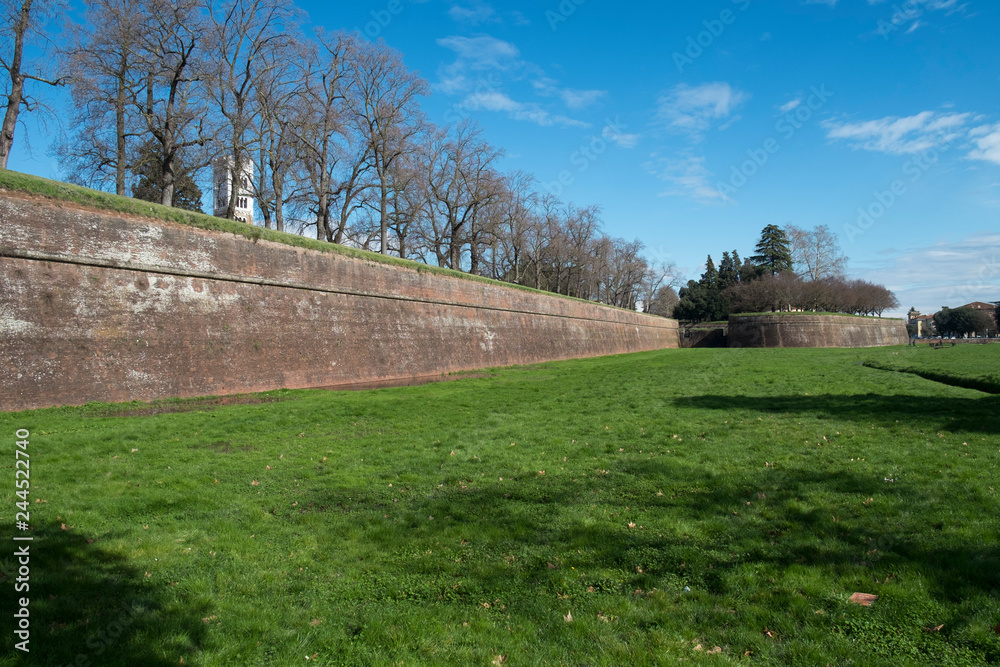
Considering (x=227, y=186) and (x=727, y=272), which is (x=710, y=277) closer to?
(x=727, y=272)

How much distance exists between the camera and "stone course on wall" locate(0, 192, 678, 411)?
10227mm

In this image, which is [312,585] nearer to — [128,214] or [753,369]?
[128,214]

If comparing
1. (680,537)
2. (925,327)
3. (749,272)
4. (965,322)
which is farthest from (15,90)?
(925,327)

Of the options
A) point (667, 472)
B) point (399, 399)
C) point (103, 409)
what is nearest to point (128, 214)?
point (103, 409)

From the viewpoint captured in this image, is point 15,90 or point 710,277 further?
point 710,277

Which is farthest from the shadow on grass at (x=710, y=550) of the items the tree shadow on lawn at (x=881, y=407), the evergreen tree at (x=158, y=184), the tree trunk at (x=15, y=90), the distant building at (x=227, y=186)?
the evergreen tree at (x=158, y=184)

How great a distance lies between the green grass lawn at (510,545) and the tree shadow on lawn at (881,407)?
298 millimetres

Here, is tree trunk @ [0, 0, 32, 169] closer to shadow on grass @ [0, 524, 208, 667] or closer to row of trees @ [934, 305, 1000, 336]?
shadow on grass @ [0, 524, 208, 667]

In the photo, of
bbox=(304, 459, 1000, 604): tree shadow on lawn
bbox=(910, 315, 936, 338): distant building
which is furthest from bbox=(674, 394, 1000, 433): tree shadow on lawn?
bbox=(910, 315, 936, 338): distant building

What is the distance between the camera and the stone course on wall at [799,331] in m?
47.8

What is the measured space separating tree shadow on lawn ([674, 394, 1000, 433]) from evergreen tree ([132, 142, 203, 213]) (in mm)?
21821

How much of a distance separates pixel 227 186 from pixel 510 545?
39271 mm

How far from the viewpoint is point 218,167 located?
23.5m

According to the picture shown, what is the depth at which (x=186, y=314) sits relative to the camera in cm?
1277
